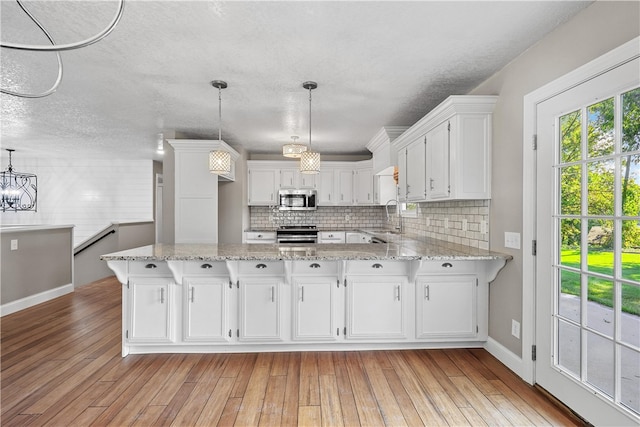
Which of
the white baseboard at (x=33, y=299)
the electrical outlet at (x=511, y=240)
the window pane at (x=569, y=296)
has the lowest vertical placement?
the white baseboard at (x=33, y=299)

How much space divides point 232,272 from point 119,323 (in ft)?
6.15

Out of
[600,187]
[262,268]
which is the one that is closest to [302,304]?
[262,268]

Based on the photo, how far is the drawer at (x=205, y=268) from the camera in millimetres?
2848

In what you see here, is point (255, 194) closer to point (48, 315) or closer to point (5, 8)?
point (48, 315)

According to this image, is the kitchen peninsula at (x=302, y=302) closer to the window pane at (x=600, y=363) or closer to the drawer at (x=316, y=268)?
the drawer at (x=316, y=268)

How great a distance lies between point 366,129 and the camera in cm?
483

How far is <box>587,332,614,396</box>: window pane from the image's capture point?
182 centimetres

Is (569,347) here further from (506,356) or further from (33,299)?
(33,299)

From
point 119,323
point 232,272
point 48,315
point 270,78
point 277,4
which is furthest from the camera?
point 48,315

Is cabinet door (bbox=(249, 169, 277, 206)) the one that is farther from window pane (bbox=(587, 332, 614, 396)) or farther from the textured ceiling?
window pane (bbox=(587, 332, 614, 396))

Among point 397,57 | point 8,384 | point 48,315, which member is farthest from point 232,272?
point 48,315

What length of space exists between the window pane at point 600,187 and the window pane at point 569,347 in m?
0.73

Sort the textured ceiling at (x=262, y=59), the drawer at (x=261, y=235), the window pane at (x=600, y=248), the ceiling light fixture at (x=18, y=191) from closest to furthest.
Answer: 1. the window pane at (x=600, y=248)
2. the textured ceiling at (x=262, y=59)
3. the drawer at (x=261, y=235)
4. the ceiling light fixture at (x=18, y=191)

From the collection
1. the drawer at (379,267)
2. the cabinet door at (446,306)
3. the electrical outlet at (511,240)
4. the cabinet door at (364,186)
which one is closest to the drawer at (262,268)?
the drawer at (379,267)
